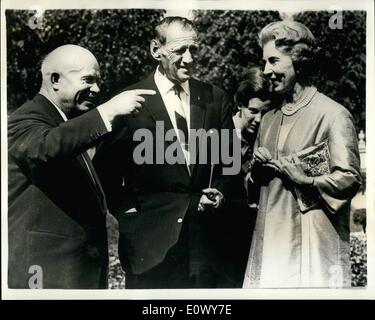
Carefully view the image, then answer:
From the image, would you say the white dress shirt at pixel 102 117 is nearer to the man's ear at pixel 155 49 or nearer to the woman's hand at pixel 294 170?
the man's ear at pixel 155 49

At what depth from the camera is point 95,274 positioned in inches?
207

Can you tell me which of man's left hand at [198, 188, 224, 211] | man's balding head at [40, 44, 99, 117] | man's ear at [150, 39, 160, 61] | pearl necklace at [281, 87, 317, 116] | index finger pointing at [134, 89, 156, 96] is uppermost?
man's ear at [150, 39, 160, 61]

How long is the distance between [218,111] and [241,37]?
64cm

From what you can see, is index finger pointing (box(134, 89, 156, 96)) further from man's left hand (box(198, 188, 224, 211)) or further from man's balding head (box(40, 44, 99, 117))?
man's left hand (box(198, 188, 224, 211))

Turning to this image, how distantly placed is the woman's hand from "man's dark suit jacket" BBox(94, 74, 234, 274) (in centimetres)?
55

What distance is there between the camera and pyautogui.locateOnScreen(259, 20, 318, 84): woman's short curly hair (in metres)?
5.24

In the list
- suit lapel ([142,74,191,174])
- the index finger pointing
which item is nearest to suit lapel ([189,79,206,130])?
suit lapel ([142,74,191,174])

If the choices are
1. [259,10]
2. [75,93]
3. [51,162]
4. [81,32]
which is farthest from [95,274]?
[259,10]

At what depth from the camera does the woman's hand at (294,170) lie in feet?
17.1

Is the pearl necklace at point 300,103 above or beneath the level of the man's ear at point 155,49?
beneath

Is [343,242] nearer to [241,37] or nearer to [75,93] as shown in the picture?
[241,37]

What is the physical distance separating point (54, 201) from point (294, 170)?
6.48 ft

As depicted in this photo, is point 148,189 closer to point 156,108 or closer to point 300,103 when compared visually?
point 156,108

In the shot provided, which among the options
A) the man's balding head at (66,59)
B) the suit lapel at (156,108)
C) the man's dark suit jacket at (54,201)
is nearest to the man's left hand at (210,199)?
the suit lapel at (156,108)
